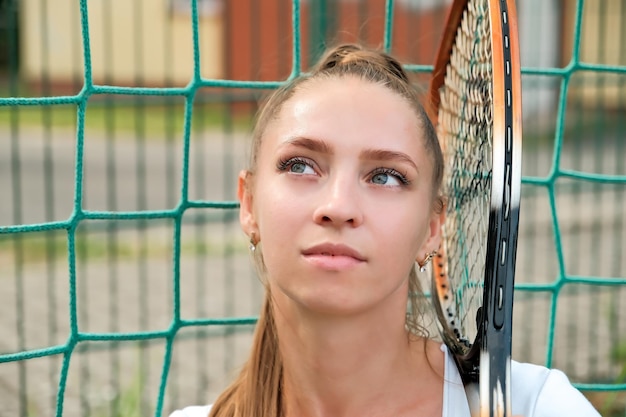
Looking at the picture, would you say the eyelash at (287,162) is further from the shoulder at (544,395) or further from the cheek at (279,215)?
the shoulder at (544,395)

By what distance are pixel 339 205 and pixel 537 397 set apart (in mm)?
496

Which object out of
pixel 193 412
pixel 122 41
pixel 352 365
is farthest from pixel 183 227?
pixel 122 41

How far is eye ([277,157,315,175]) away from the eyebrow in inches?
1.0

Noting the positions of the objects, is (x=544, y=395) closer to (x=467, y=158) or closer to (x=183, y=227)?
(x=467, y=158)

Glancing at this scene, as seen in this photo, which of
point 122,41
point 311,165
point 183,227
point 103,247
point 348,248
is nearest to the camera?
point 348,248

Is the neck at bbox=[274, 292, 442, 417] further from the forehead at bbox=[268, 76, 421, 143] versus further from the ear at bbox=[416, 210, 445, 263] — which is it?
the forehead at bbox=[268, 76, 421, 143]

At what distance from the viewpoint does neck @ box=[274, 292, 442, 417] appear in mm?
1710

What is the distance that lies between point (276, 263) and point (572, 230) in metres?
6.25

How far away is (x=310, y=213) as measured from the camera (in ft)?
5.22

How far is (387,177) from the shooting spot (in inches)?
65.3

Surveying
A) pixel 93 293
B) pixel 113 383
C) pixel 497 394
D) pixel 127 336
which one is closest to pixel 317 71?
pixel 497 394

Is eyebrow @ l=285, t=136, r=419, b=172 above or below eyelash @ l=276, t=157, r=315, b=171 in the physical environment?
above

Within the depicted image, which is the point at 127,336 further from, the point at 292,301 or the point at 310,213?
the point at 310,213

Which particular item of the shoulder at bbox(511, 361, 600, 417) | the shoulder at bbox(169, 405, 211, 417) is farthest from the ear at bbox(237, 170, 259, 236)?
the shoulder at bbox(511, 361, 600, 417)
